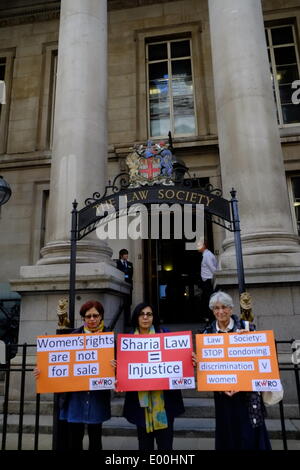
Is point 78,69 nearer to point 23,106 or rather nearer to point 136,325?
point 136,325

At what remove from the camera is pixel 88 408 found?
11.7 feet

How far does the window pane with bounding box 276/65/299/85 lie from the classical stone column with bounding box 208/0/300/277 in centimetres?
629

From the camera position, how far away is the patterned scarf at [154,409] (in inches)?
132

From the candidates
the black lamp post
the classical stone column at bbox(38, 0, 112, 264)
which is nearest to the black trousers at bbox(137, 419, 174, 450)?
the classical stone column at bbox(38, 0, 112, 264)

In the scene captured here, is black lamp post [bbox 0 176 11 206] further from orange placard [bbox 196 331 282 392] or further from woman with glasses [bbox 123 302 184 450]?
orange placard [bbox 196 331 282 392]

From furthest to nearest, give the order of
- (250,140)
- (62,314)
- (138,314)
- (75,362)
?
(250,140)
(62,314)
(75,362)
(138,314)

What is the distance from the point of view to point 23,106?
14.7m

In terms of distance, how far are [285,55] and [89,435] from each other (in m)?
14.8

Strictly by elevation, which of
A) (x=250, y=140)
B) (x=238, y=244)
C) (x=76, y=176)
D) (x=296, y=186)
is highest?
(x=296, y=186)

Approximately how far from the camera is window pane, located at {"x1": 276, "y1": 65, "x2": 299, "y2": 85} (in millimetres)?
13875

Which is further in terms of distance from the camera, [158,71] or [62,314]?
[158,71]

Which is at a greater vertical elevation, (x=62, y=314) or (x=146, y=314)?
(x=62, y=314)

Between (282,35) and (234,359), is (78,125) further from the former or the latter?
(282,35)

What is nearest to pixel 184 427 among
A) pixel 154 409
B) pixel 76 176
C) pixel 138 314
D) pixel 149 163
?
pixel 154 409
